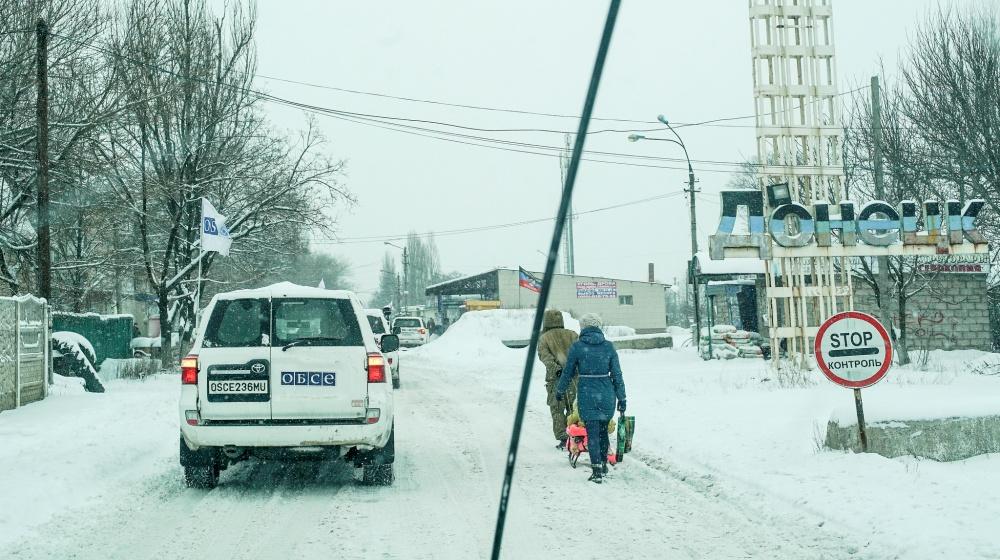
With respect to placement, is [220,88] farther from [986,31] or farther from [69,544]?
[69,544]

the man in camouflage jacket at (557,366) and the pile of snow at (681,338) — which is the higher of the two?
the man in camouflage jacket at (557,366)

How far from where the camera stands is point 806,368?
19812 millimetres

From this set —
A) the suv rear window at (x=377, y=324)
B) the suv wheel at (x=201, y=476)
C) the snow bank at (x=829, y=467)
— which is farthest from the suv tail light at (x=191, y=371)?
the suv rear window at (x=377, y=324)

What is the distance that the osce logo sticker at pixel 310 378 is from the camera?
798cm

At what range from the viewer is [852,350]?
860cm

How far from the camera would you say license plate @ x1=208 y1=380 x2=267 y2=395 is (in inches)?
313

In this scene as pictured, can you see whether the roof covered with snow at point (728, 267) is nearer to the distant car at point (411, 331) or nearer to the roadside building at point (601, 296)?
the distant car at point (411, 331)

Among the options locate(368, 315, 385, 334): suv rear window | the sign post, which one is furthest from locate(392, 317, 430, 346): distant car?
the sign post

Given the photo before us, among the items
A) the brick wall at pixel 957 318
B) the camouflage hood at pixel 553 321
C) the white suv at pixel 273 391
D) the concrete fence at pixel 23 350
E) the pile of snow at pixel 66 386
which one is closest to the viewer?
the white suv at pixel 273 391

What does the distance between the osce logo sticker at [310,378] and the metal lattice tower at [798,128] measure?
546 inches

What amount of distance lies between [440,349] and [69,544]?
3590 centimetres

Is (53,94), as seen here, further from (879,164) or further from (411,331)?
(411,331)

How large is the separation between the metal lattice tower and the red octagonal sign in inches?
448

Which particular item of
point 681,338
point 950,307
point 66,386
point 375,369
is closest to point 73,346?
point 66,386
